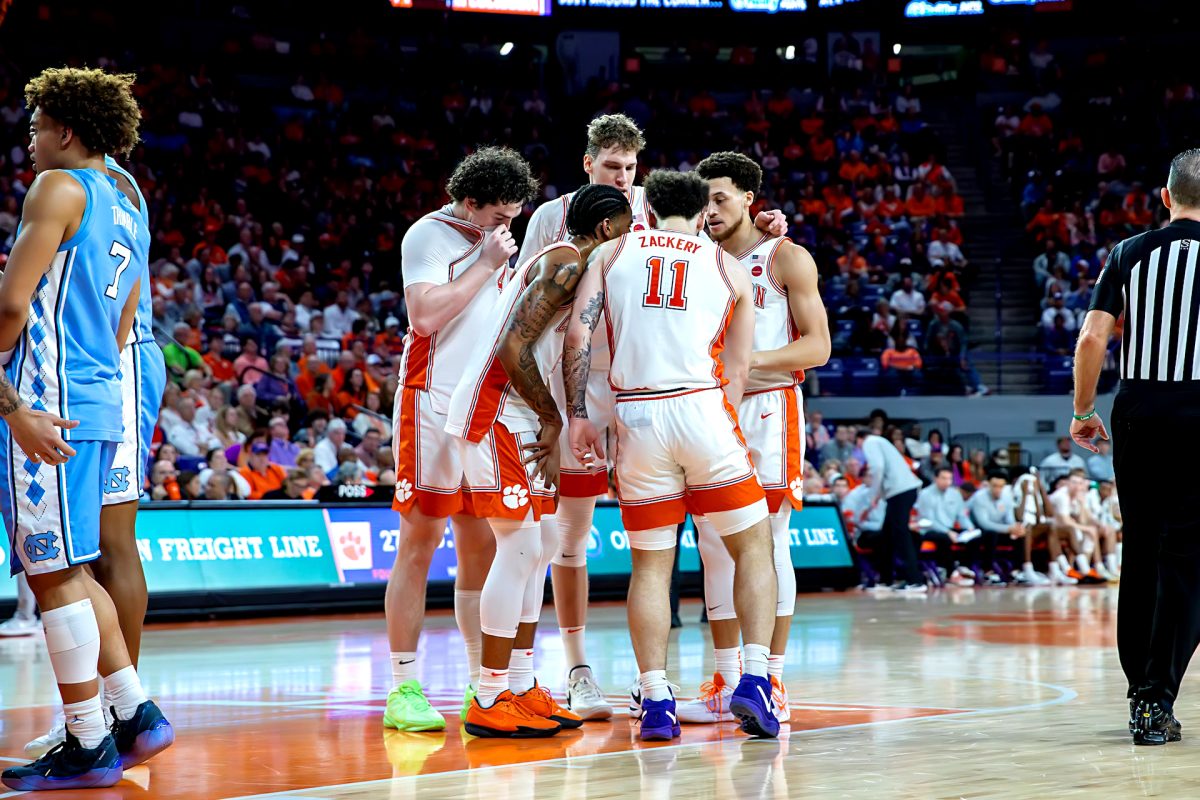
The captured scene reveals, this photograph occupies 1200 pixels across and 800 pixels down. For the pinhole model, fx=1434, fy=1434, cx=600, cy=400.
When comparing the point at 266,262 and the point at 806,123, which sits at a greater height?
the point at 806,123

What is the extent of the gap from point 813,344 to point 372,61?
69.3 ft

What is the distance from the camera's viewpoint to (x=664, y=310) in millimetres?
5570

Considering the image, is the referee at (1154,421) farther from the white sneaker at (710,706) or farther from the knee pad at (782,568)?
the white sneaker at (710,706)

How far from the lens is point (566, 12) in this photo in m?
28.3

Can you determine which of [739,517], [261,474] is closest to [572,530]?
[739,517]

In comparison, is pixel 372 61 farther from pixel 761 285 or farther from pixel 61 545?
pixel 61 545

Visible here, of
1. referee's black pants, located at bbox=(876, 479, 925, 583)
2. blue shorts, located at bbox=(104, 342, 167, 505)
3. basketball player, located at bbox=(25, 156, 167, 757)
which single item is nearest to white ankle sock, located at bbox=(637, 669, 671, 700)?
basketball player, located at bbox=(25, 156, 167, 757)

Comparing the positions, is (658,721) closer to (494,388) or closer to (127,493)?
(494,388)

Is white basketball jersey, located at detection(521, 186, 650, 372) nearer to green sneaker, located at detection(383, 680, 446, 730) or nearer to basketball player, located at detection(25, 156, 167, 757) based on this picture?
green sneaker, located at detection(383, 680, 446, 730)

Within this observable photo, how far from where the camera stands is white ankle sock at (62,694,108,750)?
4441 millimetres

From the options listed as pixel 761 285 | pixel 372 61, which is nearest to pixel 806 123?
pixel 372 61

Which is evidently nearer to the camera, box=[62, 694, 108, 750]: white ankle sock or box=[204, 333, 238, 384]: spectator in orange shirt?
box=[62, 694, 108, 750]: white ankle sock

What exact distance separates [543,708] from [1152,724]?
227cm

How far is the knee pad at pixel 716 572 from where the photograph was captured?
6148 mm
